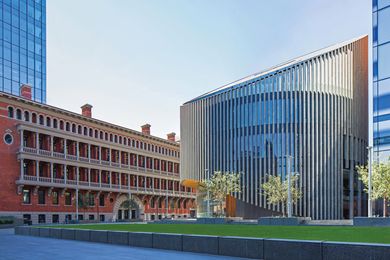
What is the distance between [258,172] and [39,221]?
29.8 metres

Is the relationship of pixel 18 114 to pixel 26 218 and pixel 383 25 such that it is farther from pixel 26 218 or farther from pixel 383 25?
pixel 383 25

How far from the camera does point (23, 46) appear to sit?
7656cm

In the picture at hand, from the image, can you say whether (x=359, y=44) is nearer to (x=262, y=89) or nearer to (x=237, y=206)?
(x=262, y=89)

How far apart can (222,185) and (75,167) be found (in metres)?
22.7

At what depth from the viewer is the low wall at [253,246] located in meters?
10.4

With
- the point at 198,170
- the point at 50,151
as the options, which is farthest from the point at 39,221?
the point at 198,170

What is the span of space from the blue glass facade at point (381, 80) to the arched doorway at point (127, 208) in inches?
1741

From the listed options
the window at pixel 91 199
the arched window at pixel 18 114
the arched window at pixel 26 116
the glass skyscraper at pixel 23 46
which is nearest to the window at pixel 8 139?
the arched window at pixel 18 114

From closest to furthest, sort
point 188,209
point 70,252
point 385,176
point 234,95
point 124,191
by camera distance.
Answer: point 70,252, point 385,176, point 234,95, point 124,191, point 188,209

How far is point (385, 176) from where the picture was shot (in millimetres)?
35031

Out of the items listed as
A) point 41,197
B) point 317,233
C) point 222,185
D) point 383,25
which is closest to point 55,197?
point 41,197

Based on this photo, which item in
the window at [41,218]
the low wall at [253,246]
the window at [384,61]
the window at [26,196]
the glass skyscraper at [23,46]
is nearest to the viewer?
the low wall at [253,246]

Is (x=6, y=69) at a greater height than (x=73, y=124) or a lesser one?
greater

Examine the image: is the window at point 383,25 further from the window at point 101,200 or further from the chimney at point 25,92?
the window at point 101,200
